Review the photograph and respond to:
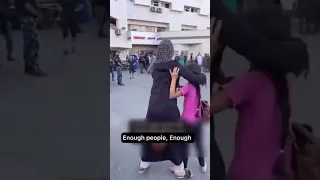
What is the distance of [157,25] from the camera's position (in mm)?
2379

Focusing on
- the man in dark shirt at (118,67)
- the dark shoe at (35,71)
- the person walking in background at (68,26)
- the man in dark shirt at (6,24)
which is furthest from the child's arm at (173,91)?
the man in dark shirt at (6,24)

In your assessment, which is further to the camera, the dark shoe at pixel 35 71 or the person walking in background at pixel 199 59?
the dark shoe at pixel 35 71

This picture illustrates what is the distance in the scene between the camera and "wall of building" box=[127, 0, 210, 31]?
2.30 metres

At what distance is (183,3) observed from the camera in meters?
2.35

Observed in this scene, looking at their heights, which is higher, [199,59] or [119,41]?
[119,41]

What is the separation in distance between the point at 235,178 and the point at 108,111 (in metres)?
1.02

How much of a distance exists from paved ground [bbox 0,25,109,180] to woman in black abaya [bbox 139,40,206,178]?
311 millimetres

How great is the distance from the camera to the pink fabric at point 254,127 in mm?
→ 2398

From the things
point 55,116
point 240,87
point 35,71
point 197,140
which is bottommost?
point 197,140

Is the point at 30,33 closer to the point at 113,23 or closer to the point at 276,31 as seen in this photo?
the point at 113,23

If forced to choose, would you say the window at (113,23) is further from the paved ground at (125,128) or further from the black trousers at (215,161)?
the black trousers at (215,161)

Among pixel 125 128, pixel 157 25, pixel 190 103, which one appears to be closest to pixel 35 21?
pixel 157 25
